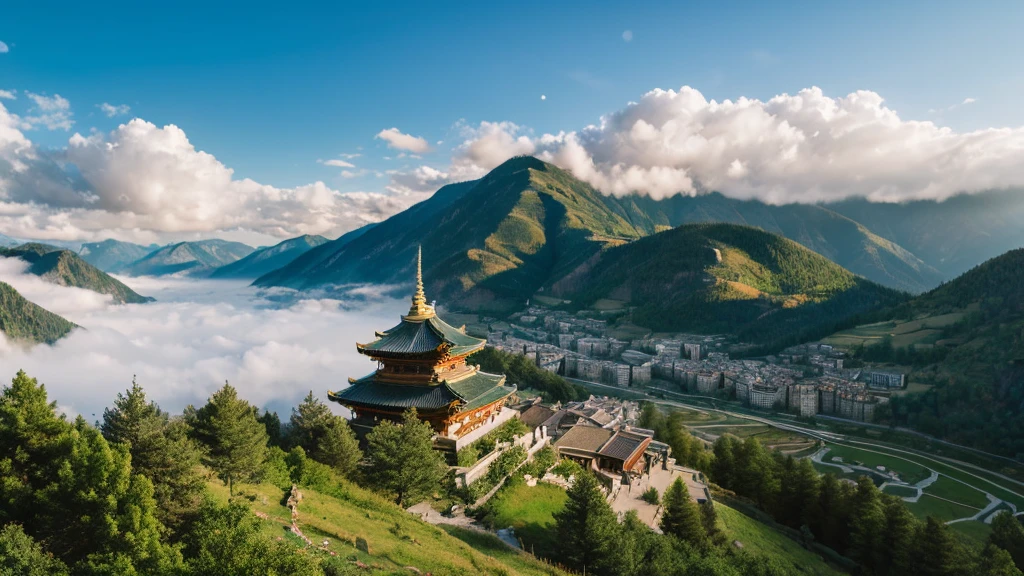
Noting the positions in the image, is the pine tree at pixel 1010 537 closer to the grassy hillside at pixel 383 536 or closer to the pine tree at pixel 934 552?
the pine tree at pixel 934 552

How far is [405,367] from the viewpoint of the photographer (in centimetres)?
3606

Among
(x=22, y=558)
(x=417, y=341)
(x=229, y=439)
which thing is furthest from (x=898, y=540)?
(x=22, y=558)

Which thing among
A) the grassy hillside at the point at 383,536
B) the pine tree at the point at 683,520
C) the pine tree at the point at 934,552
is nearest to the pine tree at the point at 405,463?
the grassy hillside at the point at 383,536

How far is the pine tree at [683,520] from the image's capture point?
32.2 meters

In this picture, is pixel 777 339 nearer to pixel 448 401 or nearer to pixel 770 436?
pixel 770 436

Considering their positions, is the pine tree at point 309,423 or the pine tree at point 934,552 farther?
the pine tree at point 934,552

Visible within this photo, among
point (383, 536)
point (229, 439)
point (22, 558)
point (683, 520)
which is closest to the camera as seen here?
point (22, 558)

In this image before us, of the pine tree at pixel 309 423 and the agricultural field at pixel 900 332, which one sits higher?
the agricultural field at pixel 900 332

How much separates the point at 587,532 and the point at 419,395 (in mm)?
14611

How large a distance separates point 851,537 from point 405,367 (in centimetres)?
3705

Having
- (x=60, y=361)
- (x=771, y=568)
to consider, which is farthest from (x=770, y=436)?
(x=60, y=361)

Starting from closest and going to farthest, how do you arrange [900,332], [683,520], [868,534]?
[683,520] → [868,534] → [900,332]

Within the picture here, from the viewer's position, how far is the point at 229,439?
960 inches

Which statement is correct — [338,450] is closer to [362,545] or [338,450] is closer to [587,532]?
[362,545]
